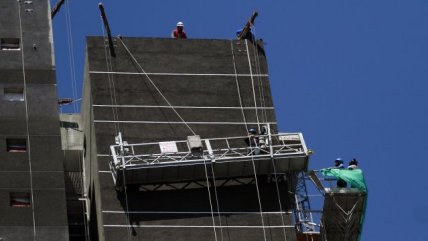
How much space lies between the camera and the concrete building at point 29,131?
79.6m

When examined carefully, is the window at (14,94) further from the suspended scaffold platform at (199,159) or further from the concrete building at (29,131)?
the suspended scaffold platform at (199,159)

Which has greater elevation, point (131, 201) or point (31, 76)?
point (31, 76)

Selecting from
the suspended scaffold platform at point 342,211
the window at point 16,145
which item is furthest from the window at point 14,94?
the suspended scaffold platform at point 342,211

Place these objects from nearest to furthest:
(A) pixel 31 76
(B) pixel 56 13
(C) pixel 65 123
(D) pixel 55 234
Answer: (D) pixel 55 234 → (A) pixel 31 76 → (C) pixel 65 123 → (B) pixel 56 13

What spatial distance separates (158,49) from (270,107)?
7.08m

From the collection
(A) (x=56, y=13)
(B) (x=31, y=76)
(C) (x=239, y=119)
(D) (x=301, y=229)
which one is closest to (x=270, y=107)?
(C) (x=239, y=119)

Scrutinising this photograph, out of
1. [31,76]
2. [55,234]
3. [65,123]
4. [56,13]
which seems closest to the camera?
[55,234]

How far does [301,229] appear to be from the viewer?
83.5m

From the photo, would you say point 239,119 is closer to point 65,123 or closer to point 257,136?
point 257,136

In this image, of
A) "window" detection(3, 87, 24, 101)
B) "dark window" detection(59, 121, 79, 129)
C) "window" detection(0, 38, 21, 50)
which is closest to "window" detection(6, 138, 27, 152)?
"window" detection(3, 87, 24, 101)

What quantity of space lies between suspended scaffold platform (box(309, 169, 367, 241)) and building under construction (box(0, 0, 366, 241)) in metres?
0.05

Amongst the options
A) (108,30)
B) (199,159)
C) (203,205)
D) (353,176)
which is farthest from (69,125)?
(353,176)

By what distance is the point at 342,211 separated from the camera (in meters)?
82.4

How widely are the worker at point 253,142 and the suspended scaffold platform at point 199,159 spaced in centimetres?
5
